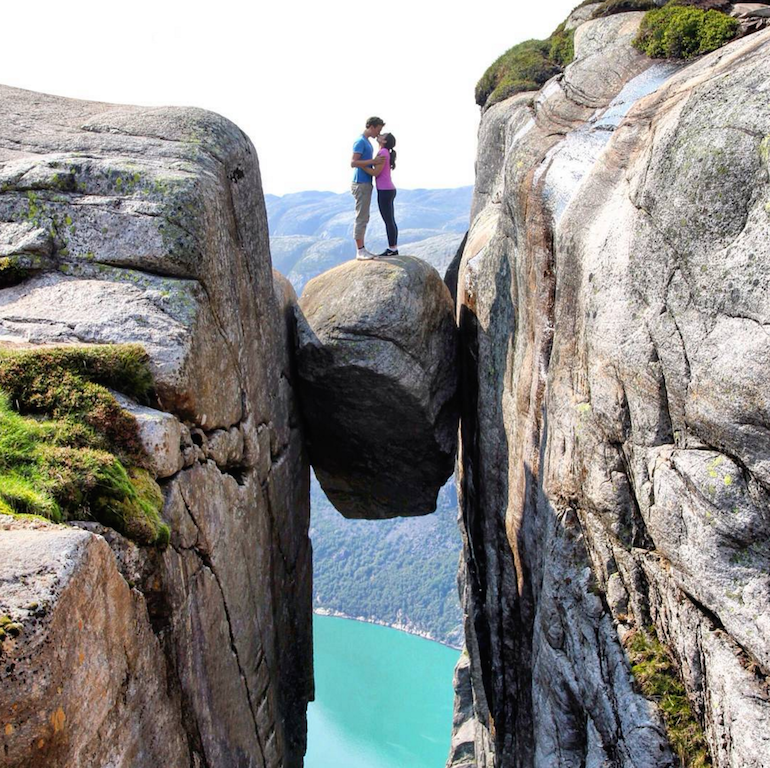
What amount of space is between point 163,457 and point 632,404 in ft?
19.4

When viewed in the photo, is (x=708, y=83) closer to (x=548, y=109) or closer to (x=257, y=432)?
(x=548, y=109)

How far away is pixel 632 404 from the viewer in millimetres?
9242

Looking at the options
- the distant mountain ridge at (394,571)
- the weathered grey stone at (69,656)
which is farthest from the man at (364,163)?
the distant mountain ridge at (394,571)

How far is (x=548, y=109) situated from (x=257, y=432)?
8262 millimetres

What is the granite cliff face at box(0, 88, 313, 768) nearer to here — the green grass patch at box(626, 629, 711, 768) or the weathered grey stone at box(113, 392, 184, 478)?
the weathered grey stone at box(113, 392, 184, 478)

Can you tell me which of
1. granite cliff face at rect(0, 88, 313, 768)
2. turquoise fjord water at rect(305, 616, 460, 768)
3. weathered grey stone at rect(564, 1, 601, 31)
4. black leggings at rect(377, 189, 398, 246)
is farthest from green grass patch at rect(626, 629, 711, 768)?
turquoise fjord water at rect(305, 616, 460, 768)

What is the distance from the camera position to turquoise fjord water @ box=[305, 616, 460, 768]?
183 ft

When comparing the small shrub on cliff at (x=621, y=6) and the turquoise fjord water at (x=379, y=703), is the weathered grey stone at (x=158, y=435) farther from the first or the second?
the turquoise fjord water at (x=379, y=703)

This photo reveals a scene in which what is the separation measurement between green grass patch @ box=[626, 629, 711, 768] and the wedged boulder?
24.1 ft

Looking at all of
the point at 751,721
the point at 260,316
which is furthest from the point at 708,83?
the point at 260,316

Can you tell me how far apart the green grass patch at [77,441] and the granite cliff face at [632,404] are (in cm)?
597

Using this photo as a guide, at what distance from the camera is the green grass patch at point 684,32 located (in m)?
11.0

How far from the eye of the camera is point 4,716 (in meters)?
4.82

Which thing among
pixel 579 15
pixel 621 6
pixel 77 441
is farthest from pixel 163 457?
pixel 579 15
